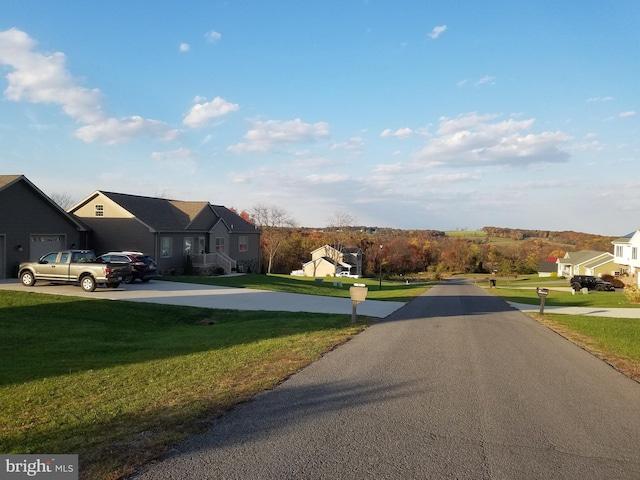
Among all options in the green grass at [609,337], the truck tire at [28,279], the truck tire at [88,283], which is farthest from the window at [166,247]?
the green grass at [609,337]

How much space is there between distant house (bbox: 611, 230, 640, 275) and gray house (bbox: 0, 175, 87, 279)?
2058 inches

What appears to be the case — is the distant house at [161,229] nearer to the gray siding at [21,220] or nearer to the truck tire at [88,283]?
the gray siding at [21,220]

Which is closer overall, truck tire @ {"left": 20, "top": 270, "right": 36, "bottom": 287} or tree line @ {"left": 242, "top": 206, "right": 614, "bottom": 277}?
truck tire @ {"left": 20, "top": 270, "right": 36, "bottom": 287}

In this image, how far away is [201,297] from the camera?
2209 cm

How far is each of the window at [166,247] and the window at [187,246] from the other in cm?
147

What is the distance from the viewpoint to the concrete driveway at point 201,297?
779 inches

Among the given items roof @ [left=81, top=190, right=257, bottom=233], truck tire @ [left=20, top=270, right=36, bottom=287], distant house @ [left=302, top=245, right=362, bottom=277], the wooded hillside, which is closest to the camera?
truck tire @ [left=20, top=270, right=36, bottom=287]

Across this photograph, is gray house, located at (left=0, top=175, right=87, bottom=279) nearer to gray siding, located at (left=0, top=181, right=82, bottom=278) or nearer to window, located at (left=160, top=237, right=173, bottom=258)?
gray siding, located at (left=0, top=181, right=82, bottom=278)

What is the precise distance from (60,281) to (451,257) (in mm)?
100353

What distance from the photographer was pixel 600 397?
720cm

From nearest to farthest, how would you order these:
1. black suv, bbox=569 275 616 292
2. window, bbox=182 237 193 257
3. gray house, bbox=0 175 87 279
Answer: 1. gray house, bbox=0 175 87 279
2. window, bbox=182 237 193 257
3. black suv, bbox=569 275 616 292

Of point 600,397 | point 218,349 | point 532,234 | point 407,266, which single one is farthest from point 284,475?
point 532,234

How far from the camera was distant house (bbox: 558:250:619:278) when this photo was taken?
7612 centimetres

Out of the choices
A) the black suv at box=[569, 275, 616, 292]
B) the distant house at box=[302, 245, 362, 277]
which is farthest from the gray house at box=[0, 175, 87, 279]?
the distant house at box=[302, 245, 362, 277]
